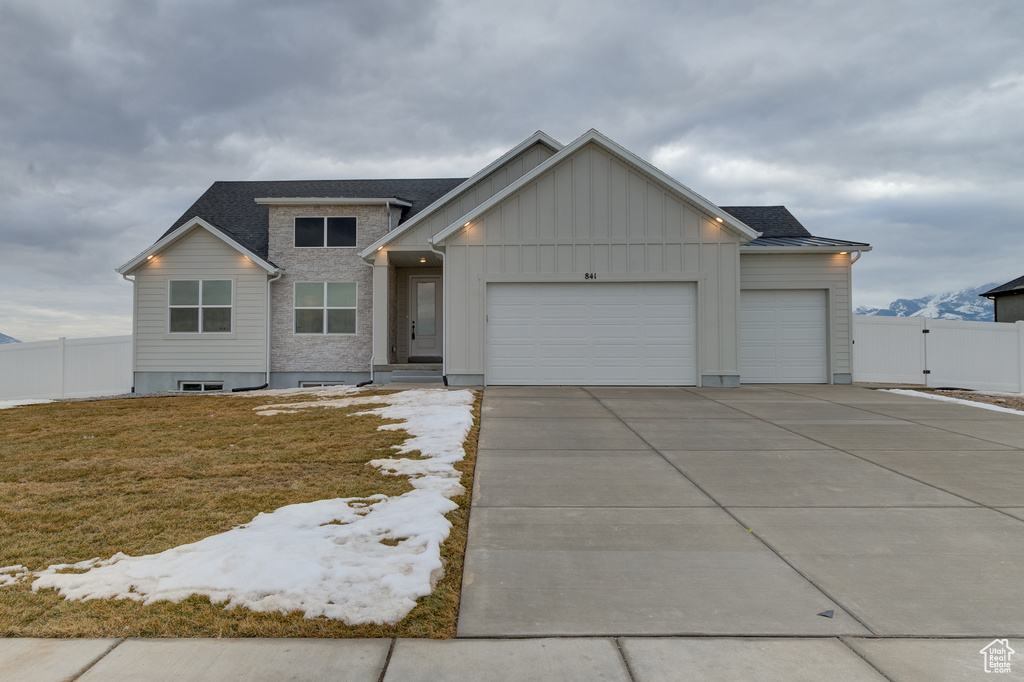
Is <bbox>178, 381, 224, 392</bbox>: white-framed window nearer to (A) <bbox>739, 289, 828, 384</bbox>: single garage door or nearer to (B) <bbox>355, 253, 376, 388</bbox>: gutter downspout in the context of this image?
(B) <bbox>355, 253, 376, 388</bbox>: gutter downspout

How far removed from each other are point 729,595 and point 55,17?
19426 millimetres

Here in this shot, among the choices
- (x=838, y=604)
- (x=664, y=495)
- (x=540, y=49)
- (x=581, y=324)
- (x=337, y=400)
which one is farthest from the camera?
(x=540, y=49)

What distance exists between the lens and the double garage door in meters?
12.7

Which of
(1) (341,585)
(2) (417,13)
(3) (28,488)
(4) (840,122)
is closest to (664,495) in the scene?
(1) (341,585)

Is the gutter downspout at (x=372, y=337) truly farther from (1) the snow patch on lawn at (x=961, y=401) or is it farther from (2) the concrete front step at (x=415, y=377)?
(1) the snow patch on lawn at (x=961, y=401)

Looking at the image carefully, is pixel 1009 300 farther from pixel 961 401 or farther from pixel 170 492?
pixel 170 492

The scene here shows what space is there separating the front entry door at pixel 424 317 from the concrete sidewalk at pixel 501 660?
15.0m

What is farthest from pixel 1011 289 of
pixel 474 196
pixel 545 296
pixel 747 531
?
pixel 747 531

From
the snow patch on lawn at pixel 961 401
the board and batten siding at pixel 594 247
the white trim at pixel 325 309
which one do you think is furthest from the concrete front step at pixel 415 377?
the snow patch on lawn at pixel 961 401

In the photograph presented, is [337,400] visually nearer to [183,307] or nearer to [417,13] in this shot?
[183,307]

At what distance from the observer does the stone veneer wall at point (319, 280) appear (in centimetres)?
1617

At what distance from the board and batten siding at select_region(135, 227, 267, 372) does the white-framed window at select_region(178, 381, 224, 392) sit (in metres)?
0.37

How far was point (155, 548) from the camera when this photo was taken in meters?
3.26

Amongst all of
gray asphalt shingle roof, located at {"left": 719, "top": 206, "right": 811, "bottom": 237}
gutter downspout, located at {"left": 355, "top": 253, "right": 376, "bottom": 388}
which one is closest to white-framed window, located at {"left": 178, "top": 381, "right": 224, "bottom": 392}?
gutter downspout, located at {"left": 355, "top": 253, "right": 376, "bottom": 388}
